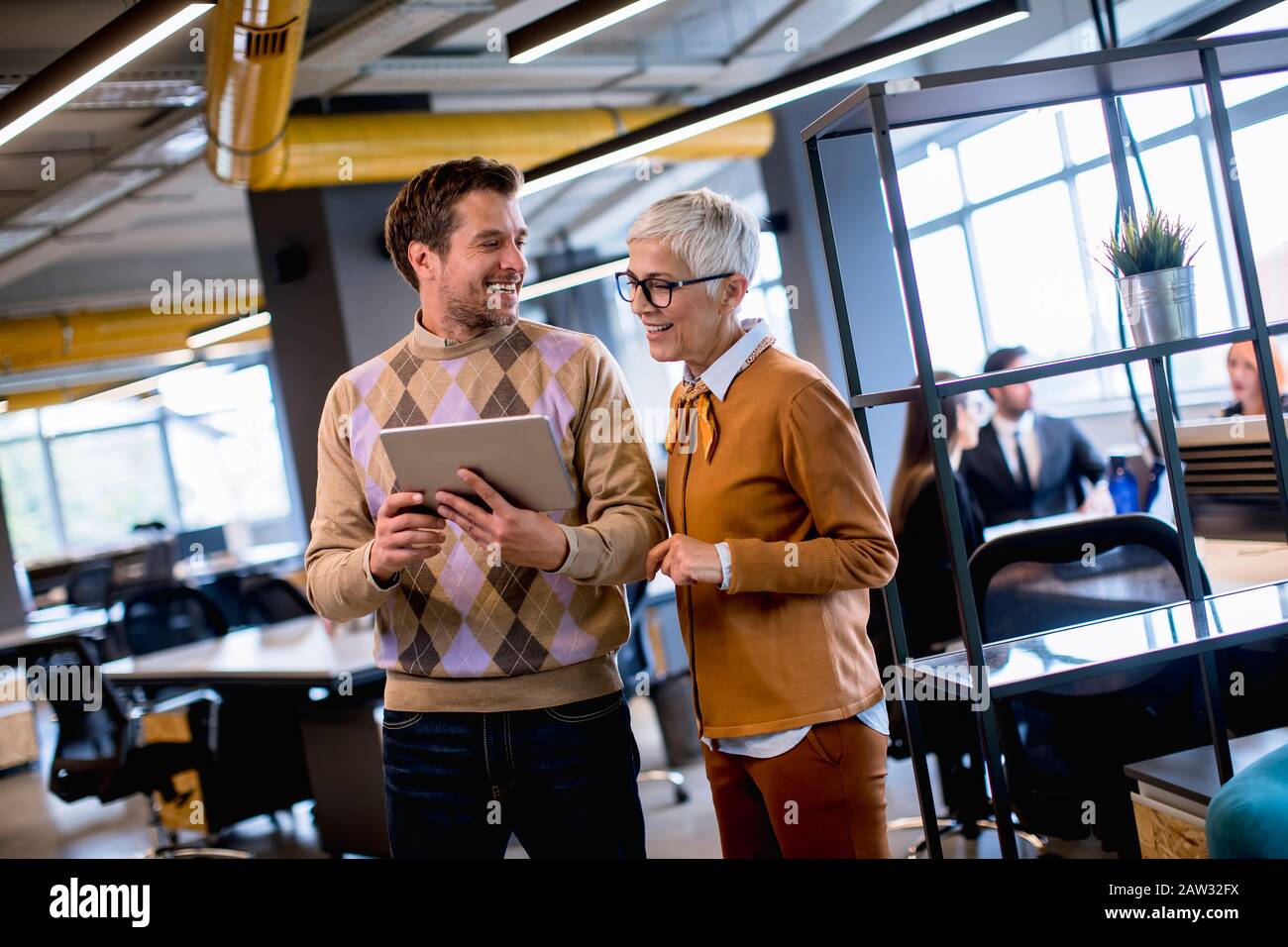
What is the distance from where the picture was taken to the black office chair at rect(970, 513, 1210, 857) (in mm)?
2572

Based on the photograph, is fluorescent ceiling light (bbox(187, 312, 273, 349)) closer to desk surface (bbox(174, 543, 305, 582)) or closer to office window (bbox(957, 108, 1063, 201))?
desk surface (bbox(174, 543, 305, 582))

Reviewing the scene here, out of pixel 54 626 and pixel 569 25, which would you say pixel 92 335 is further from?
pixel 569 25

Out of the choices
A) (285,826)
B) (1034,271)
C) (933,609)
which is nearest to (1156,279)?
(933,609)

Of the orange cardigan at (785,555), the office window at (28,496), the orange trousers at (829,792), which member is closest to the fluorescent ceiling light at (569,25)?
the orange cardigan at (785,555)

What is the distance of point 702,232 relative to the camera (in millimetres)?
1817

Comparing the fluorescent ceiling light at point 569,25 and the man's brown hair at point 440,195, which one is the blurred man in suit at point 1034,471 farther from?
the man's brown hair at point 440,195

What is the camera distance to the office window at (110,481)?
17.7 metres

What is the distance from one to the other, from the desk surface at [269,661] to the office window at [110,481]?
14112 millimetres

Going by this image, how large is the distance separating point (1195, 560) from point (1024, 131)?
7.85 m

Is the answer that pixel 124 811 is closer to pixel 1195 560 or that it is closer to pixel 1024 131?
pixel 1195 560

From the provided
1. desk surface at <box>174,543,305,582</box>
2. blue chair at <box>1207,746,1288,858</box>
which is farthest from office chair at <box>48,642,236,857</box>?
desk surface at <box>174,543,305,582</box>
